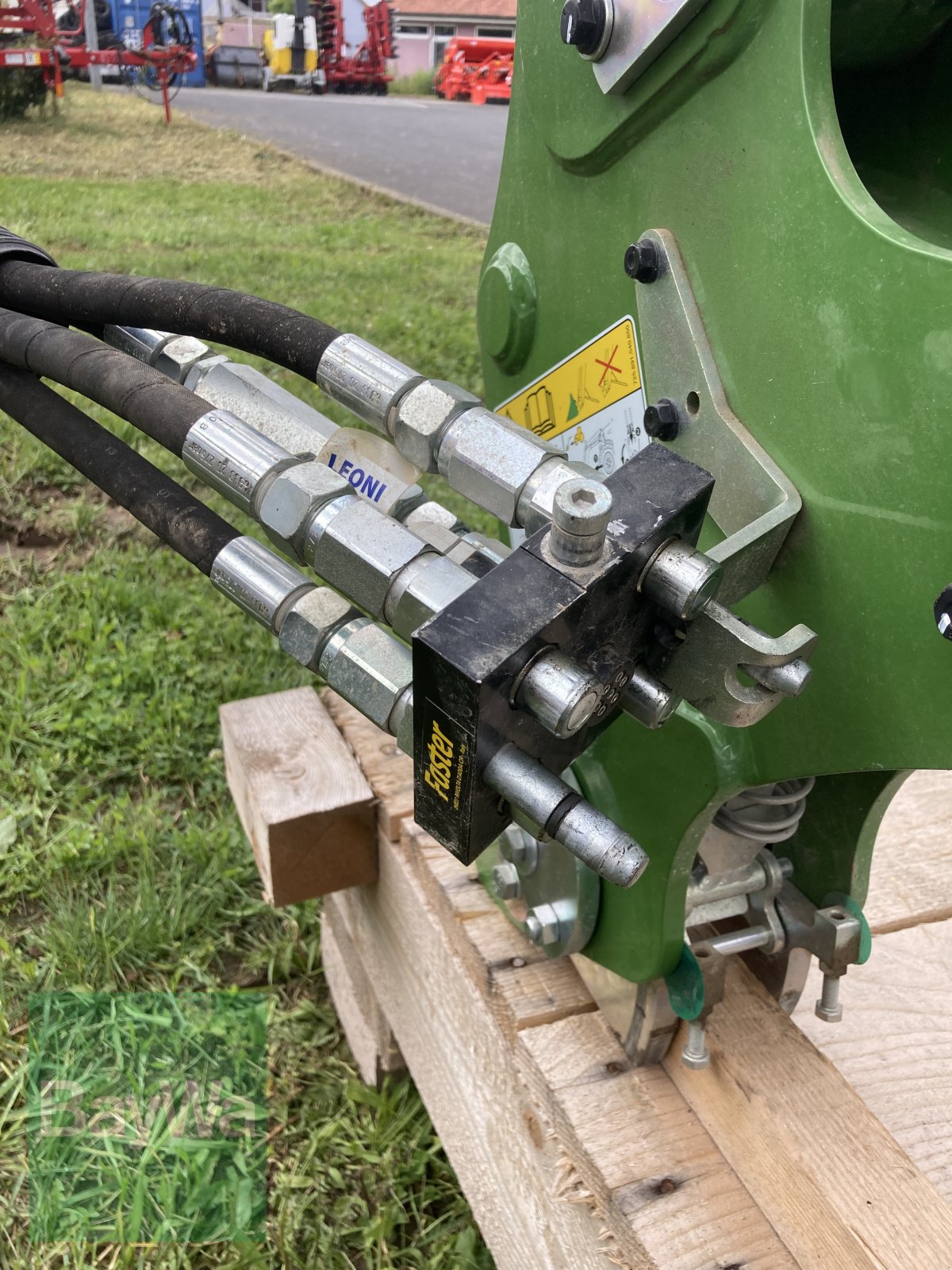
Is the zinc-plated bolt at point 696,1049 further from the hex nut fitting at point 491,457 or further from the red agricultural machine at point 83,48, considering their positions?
the red agricultural machine at point 83,48

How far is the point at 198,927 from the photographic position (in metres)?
1.44

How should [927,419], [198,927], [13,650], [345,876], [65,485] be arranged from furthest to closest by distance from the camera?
[65,485]
[13,650]
[198,927]
[345,876]
[927,419]

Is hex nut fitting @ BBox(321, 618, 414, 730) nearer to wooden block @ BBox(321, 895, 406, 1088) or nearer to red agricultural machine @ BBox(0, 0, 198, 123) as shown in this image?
wooden block @ BBox(321, 895, 406, 1088)

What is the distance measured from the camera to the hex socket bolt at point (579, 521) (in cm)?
46

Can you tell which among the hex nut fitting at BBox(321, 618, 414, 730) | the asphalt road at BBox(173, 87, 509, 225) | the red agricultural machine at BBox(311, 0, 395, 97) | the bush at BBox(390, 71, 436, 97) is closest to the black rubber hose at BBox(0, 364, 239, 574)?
the hex nut fitting at BBox(321, 618, 414, 730)

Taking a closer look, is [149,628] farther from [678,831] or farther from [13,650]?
[678,831]

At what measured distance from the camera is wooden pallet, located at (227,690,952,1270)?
28.8 inches

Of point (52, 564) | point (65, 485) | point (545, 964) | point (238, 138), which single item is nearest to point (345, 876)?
point (545, 964)

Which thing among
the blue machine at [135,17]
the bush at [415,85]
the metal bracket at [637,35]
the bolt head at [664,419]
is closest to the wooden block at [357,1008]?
the bolt head at [664,419]

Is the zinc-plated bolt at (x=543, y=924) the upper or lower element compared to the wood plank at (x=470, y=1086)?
upper

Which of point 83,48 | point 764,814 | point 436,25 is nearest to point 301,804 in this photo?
point 764,814

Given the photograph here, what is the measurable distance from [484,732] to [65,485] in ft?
6.70

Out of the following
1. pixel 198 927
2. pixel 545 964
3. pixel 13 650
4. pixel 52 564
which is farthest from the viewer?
pixel 52 564

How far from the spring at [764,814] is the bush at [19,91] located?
1.56 meters
